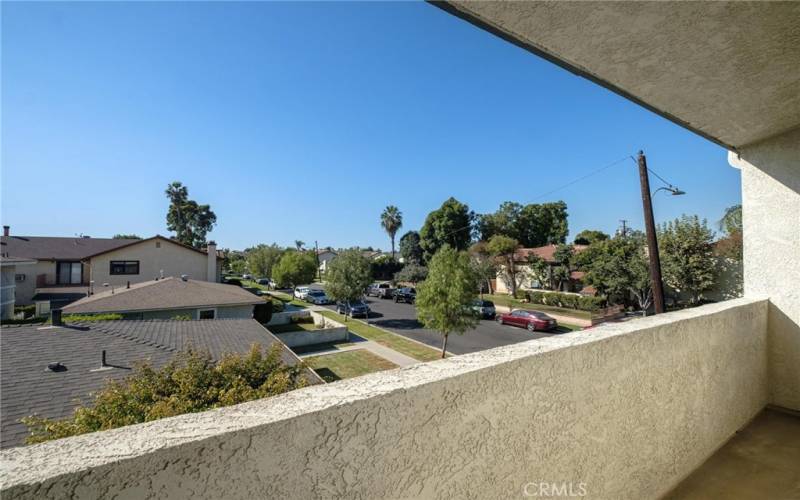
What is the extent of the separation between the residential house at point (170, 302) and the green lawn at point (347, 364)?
15.5 ft

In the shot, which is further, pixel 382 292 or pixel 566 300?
pixel 382 292

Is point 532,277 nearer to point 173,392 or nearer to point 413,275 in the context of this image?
point 413,275

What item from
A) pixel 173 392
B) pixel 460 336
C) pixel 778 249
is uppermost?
pixel 778 249

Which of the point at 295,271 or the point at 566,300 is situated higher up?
the point at 295,271

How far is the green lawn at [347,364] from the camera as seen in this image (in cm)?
1367

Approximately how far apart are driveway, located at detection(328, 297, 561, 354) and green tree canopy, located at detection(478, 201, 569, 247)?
3083cm

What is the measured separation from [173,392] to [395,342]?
45.1ft

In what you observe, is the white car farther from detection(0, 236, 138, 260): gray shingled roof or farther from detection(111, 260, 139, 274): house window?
detection(0, 236, 138, 260): gray shingled roof

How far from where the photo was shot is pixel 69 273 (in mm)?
30281

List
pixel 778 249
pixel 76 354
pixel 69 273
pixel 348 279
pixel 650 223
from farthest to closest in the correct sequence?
1. pixel 69 273
2. pixel 348 279
3. pixel 650 223
4. pixel 76 354
5. pixel 778 249

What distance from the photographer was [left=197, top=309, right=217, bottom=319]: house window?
16.1 m

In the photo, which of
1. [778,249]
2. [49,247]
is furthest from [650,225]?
[49,247]

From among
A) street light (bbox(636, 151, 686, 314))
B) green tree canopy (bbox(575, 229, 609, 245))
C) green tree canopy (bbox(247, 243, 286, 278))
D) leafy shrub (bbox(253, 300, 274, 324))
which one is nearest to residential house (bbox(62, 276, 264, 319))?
leafy shrub (bbox(253, 300, 274, 324))

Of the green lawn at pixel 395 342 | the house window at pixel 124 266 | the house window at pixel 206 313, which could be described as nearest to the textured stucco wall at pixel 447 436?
the green lawn at pixel 395 342
